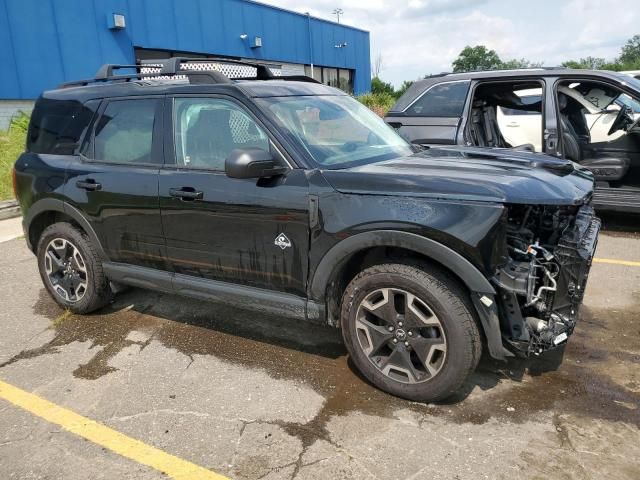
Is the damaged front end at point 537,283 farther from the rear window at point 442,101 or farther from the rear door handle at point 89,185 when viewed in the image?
the rear window at point 442,101

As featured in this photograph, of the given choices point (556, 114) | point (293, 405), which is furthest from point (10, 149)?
point (293, 405)

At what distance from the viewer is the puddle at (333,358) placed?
10.0ft

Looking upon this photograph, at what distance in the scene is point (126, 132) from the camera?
4.04 metres

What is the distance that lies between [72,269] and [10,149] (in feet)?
29.0

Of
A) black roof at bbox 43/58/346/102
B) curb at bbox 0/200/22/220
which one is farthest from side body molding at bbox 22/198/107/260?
curb at bbox 0/200/22/220

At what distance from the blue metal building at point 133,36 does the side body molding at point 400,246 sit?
42.4 feet

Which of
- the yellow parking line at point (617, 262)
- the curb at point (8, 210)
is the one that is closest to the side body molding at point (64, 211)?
the yellow parking line at point (617, 262)

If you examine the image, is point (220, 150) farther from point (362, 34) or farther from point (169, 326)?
point (362, 34)

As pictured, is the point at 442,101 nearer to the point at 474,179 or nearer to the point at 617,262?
the point at 617,262

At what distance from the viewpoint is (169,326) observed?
440cm

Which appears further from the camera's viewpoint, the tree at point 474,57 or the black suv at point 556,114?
the tree at point 474,57

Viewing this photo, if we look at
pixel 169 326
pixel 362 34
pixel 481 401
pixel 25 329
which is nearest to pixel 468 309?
pixel 481 401

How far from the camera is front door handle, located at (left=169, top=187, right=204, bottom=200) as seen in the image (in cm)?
353

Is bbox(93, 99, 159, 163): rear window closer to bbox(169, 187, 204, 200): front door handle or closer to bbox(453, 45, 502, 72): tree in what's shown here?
bbox(169, 187, 204, 200): front door handle
